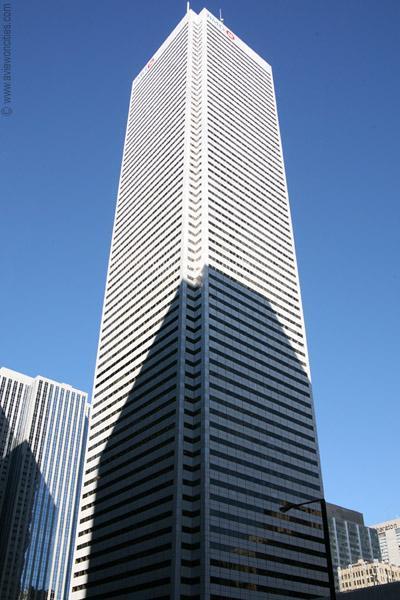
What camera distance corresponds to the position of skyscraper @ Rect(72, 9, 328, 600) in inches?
4405

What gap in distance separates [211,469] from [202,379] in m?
19.4

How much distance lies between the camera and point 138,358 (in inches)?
5674

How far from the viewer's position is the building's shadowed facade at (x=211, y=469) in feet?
356

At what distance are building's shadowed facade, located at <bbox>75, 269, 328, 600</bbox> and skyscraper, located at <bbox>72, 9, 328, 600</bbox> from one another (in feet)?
1.16

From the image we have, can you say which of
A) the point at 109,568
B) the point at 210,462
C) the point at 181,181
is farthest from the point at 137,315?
the point at 109,568

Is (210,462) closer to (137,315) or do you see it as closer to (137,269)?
(137,315)

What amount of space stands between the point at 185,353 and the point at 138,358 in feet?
63.4

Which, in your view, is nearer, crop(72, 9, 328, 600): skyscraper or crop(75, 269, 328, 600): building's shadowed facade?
crop(75, 269, 328, 600): building's shadowed facade

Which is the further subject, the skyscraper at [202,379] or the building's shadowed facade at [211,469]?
the skyscraper at [202,379]

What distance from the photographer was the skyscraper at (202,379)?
4405 inches

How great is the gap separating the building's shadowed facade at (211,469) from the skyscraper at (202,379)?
0.35 metres

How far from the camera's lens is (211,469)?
11425cm

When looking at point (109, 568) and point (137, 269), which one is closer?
point (109, 568)

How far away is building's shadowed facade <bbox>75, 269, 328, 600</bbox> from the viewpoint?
108500mm
